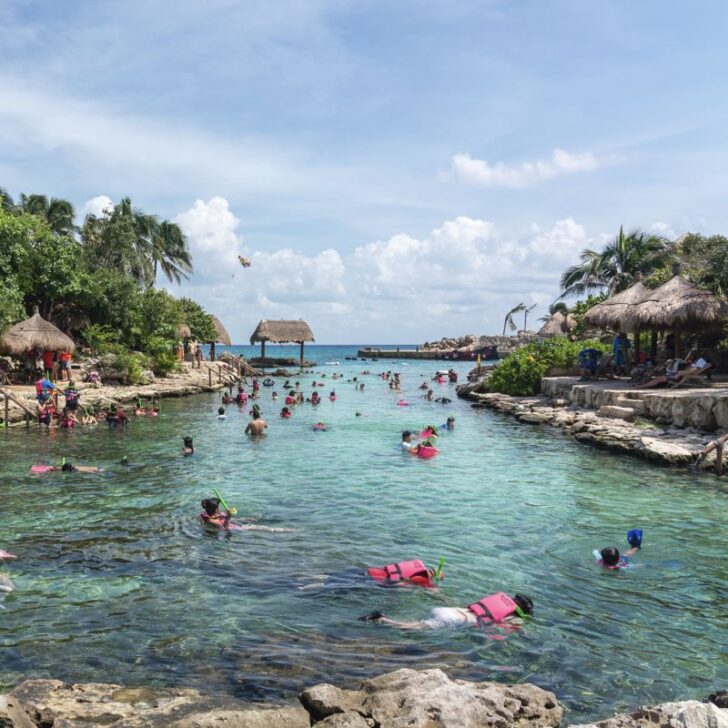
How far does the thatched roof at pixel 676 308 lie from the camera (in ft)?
69.9

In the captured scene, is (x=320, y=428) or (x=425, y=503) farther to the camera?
(x=320, y=428)

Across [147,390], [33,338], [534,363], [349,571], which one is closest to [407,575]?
[349,571]

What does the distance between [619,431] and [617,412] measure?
1.99 meters

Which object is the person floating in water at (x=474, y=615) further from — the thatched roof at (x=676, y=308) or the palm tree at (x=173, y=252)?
the palm tree at (x=173, y=252)

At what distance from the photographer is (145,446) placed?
61.8ft

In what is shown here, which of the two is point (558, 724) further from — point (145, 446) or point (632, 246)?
point (632, 246)

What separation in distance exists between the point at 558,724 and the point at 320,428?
1923cm

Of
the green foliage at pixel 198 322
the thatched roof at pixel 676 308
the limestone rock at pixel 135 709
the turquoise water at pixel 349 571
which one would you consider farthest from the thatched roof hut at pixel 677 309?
the green foliage at pixel 198 322

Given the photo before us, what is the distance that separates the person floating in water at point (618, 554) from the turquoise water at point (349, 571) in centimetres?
21

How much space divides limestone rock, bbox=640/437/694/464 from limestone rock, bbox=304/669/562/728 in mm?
12613

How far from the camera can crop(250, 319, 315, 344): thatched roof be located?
2491 inches

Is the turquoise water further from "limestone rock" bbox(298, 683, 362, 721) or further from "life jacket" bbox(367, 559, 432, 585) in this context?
"limestone rock" bbox(298, 683, 362, 721)

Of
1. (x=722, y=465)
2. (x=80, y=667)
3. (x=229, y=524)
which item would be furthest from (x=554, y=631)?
(x=722, y=465)

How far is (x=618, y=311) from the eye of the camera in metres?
24.2
